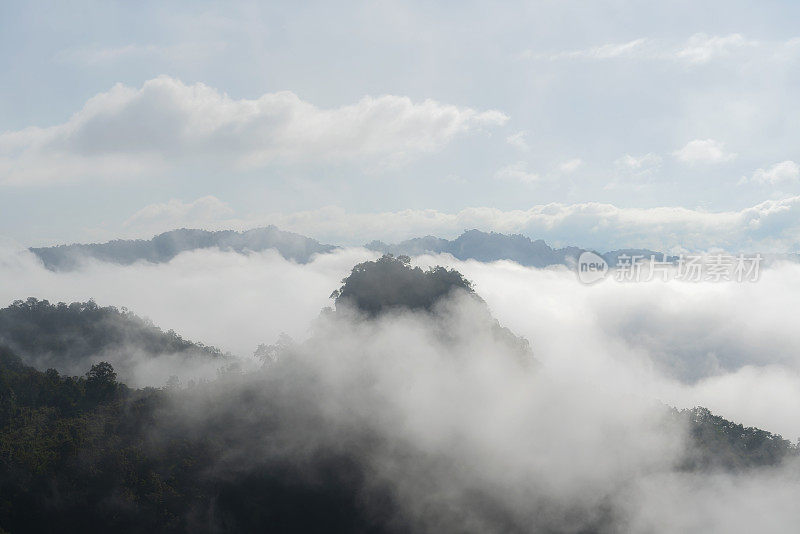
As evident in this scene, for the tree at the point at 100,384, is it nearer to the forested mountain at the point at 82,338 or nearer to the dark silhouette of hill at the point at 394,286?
the forested mountain at the point at 82,338

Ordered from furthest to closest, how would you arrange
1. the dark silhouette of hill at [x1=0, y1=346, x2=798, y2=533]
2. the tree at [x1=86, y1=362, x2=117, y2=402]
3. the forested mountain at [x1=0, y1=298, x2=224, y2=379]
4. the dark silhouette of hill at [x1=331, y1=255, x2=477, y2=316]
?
1. the forested mountain at [x1=0, y1=298, x2=224, y2=379]
2. the dark silhouette of hill at [x1=331, y1=255, x2=477, y2=316]
3. the tree at [x1=86, y1=362, x2=117, y2=402]
4. the dark silhouette of hill at [x1=0, y1=346, x2=798, y2=533]

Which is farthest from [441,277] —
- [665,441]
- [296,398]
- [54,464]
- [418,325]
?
[54,464]

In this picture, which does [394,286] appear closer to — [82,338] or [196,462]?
[196,462]

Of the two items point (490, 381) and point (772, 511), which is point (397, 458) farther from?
point (772, 511)

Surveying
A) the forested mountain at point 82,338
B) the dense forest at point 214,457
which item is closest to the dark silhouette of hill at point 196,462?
the dense forest at point 214,457

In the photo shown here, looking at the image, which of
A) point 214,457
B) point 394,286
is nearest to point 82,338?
point 394,286

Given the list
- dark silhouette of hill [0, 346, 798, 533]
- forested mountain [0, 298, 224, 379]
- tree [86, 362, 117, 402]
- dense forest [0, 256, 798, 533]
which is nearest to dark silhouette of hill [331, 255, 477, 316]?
dense forest [0, 256, 798, 533]

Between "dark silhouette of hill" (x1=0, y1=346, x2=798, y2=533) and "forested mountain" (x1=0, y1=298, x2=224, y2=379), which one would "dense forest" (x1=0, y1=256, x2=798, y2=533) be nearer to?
"dark silhouette of hill" (x1=0, y1=346, x2=798, y2=533)
